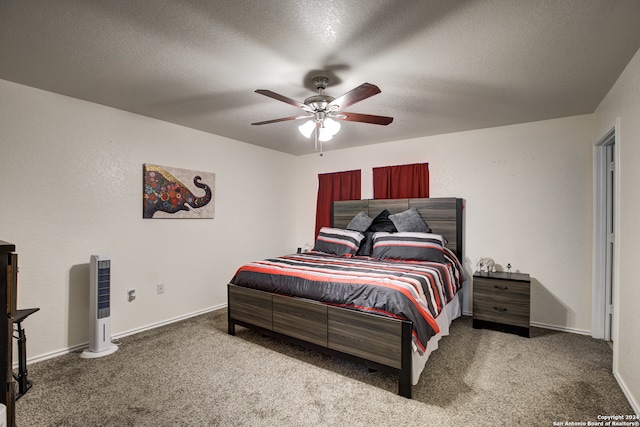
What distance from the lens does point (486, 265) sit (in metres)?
3.72

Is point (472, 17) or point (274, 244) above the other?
point (472, 17)

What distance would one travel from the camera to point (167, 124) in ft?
12.0

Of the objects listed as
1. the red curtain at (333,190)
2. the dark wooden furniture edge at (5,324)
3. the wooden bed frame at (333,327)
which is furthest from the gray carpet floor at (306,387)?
the red curtain at (333,190)

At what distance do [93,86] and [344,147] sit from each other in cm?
329

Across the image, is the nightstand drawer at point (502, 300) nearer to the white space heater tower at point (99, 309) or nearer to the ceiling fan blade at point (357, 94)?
the ceiling fan blade at point (357, 94)

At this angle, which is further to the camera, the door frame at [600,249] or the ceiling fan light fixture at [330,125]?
the door frame at [600,249]

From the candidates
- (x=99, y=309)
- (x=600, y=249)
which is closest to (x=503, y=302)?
(x=600, y=249)

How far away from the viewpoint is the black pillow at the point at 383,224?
4.31m

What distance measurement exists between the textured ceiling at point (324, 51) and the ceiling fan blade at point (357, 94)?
24cm

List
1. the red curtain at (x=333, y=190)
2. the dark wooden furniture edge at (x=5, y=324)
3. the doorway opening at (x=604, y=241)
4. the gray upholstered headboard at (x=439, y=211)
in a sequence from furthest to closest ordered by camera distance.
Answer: the red curtain at (x=333, y=190), the gray upholstered headboard at (x=439, y=211), the doorway opening at (x=604, y=241), the dark wooden furniture edge at (x=5, y=324)

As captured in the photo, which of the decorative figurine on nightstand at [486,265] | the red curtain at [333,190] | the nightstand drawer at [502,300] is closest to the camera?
the nightstand drawer at [502,300]

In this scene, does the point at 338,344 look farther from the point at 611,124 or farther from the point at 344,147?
the point at 344,147

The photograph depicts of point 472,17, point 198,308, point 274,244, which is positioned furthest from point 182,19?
point 274,244

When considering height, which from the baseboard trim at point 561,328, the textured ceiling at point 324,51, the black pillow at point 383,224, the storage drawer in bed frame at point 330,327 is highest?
the textured ceiling at point 324,51
